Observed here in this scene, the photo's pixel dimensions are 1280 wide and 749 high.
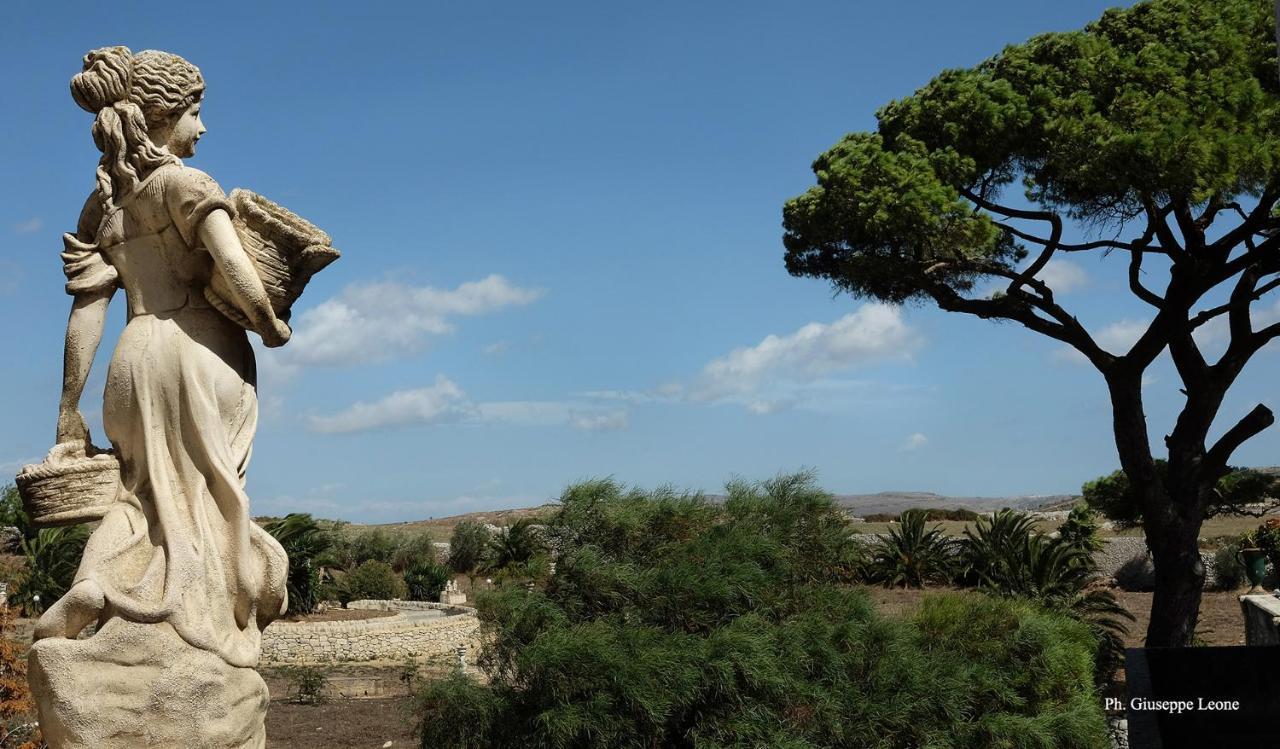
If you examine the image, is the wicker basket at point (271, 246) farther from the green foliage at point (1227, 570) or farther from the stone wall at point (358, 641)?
the green foliage at point (1227, 570)

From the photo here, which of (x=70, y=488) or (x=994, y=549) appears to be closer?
(x=70, y=488)

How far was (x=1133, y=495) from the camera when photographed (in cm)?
2139

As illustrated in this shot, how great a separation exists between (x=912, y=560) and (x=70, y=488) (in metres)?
20.2

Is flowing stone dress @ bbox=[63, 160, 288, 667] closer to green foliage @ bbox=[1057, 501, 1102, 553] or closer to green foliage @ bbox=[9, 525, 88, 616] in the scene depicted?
green foliage @ bbox=[9, 525, 88, 616]

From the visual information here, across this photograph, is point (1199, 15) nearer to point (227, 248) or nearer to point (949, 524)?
point (227, 248)

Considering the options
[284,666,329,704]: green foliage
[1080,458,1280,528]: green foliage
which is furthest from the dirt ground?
[1080,458,1280,528]: green foliage

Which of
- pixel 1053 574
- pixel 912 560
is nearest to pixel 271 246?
pixel 1053 574

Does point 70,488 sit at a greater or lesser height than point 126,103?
lesser

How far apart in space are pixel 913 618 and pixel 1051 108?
6672 millimetres

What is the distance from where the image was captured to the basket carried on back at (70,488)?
13.0 ft

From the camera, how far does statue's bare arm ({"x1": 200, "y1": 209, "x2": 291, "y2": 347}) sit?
12.8 feet

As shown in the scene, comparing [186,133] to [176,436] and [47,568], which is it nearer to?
[176,436]

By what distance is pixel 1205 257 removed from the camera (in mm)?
14469

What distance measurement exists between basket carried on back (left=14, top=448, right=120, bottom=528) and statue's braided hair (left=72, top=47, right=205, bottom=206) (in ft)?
2.97
